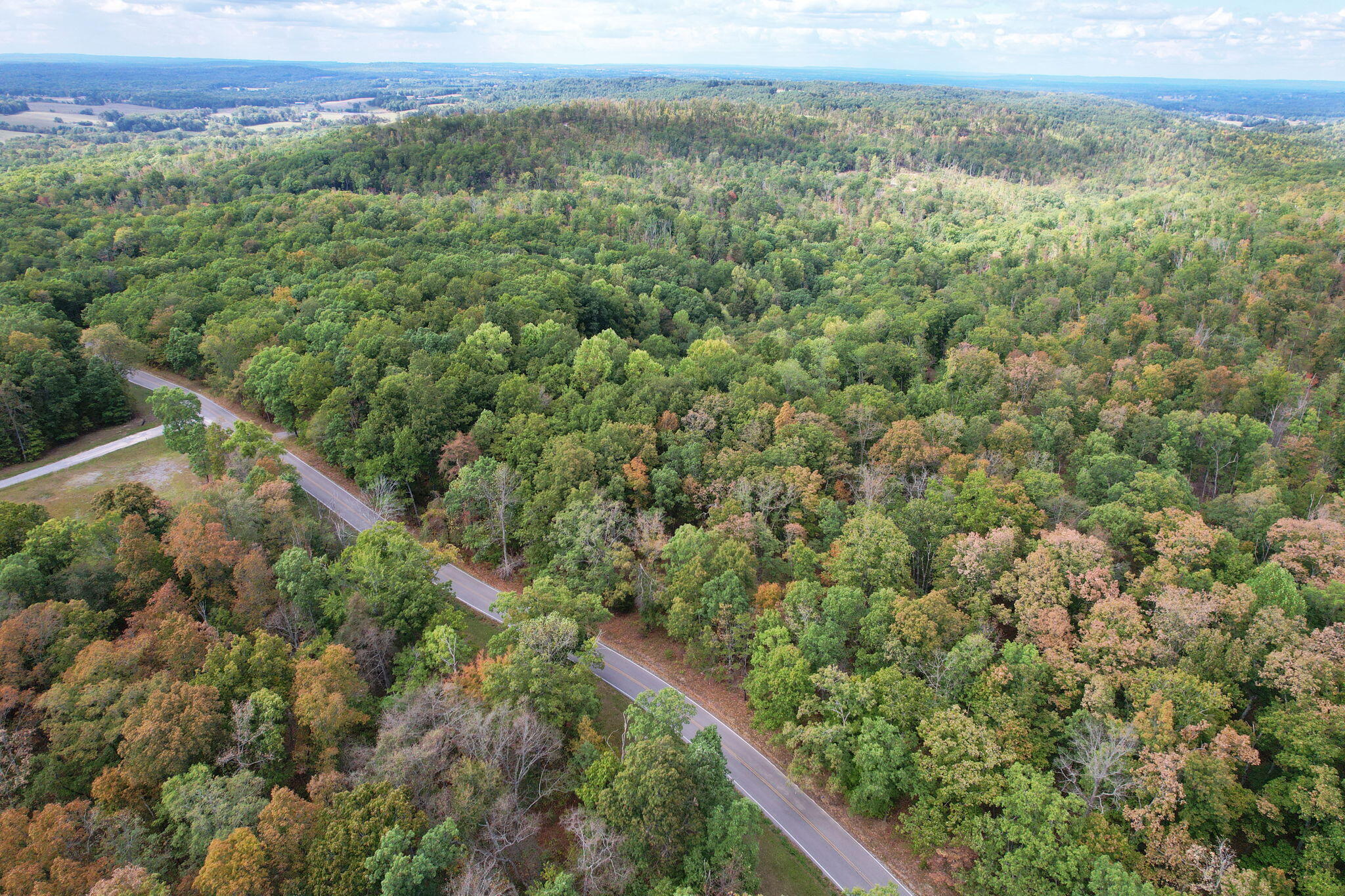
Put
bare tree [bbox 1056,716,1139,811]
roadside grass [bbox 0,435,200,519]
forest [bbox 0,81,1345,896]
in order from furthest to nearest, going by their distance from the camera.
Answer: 1. roadside grass [bbox 0,435,200,519]
2. bare tree [bbox 1056,716,1139,811]
3. forest [bbox 0,81,1345,896]

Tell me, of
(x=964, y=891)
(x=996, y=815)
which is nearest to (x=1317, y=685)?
(x=996, y=815)

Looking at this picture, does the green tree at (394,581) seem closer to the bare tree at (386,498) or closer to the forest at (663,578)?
the forest at (663,578)

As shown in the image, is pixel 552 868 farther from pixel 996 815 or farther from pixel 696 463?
pixel 696 463

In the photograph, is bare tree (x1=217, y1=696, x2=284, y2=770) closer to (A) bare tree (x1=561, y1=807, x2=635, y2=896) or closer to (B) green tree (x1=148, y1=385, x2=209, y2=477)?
(A) bare tree (x1=561, y1=807, x2=635, y2=896)

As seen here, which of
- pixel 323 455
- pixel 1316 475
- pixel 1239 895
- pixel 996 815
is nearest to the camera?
pixel 1239 895

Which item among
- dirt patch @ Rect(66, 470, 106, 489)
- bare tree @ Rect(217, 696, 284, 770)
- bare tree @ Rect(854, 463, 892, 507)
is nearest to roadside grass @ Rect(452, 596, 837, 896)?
bare tree @ Rect(217, 696, 284, 770)
